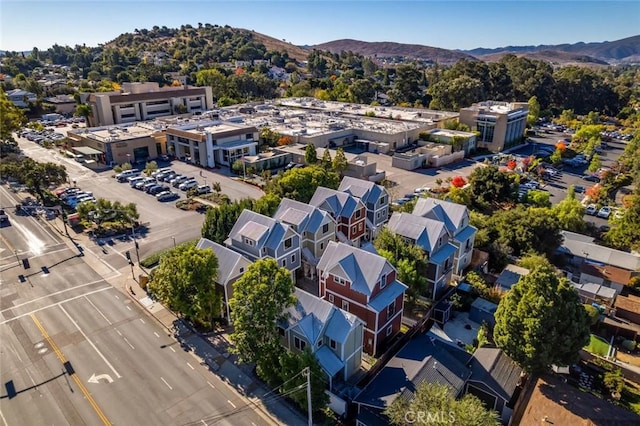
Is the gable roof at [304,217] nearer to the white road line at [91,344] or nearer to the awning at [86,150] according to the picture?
the white road line at [91,344]

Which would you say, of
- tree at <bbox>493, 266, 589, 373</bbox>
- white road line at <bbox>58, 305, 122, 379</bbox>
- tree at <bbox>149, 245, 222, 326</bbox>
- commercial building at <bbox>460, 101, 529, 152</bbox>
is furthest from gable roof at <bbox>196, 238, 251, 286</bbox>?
commercial building at <bbox>460, 101, 529, 152</bbox>

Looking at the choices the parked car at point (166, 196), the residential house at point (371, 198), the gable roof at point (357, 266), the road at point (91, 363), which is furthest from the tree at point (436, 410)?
the parked car at point (166, 196)

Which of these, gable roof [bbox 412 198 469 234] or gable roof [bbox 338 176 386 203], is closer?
gable roof [bbox 412 198 469 234]

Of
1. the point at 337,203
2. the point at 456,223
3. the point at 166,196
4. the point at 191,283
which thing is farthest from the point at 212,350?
the point at 166,196

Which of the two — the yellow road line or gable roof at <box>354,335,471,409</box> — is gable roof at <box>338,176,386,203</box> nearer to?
gable roof at <box>354,335,471,409</box>

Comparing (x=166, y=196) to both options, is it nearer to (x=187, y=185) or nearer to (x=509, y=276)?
(x=187, y=185)

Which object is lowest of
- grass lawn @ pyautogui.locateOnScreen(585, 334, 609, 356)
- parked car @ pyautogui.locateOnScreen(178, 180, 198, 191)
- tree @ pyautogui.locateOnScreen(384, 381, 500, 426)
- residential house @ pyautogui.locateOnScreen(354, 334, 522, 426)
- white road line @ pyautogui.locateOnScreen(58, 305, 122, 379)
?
grass lawn @ pyautogui.locateOnScreen(585, 334, 609, 356)
